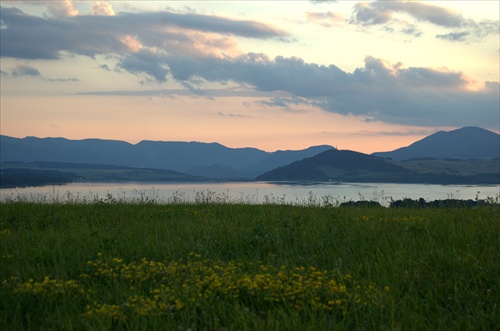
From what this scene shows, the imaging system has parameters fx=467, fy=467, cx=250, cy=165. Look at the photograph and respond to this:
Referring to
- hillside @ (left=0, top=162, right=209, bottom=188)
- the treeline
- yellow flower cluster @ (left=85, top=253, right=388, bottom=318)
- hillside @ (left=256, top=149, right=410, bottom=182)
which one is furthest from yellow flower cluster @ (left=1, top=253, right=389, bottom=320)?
hillside @ (left=256, top=149, right=410, bottom=182)

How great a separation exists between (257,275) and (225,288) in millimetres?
519

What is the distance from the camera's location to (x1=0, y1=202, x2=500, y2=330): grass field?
6.03m

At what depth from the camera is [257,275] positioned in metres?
6.92

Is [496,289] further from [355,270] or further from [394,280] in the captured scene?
[355,270]

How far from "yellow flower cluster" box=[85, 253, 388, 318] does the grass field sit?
0.9 inches

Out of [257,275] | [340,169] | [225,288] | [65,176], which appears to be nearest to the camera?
[225,288]

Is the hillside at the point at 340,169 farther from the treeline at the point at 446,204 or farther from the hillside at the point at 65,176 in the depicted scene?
the treeline at the point at 446,204

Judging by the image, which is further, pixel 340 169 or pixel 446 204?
pixel 340 169

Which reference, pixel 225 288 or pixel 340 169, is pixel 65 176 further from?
pixel 225 288

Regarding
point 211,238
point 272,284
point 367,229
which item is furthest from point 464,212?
point 272,284

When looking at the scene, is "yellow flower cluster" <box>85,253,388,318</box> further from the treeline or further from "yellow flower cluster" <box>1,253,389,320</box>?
the treeline

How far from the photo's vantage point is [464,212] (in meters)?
12.2

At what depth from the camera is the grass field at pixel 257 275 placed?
6031 millimetres

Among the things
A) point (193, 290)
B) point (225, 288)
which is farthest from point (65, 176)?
point (225, 288)
